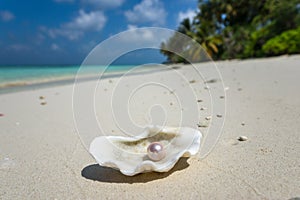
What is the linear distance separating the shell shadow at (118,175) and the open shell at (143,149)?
0.07m

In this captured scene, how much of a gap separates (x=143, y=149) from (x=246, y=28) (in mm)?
24801

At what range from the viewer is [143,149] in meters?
1.50

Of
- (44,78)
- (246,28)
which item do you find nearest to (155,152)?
(44,78)

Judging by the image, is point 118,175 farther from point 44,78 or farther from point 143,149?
point 44,78

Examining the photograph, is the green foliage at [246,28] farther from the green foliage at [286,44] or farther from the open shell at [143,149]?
the open shell at [143,149]

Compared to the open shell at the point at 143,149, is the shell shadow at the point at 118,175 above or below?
below

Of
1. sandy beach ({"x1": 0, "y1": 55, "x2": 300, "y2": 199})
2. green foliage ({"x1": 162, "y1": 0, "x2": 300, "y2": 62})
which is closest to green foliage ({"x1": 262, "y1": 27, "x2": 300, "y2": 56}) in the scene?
green foliage ({"x1": 162, "y1": 0, "x2": 300, "y2": 62})

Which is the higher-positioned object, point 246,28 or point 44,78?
point 246,28

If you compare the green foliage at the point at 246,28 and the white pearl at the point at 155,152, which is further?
the green foliage at the point at 246,28

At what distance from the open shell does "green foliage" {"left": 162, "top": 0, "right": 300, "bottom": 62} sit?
54.1 ft

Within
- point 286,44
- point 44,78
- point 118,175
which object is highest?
point 286,44

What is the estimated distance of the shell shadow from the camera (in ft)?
4.17

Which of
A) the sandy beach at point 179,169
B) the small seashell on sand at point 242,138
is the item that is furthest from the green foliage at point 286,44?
the small seashell on sand at point 242,138

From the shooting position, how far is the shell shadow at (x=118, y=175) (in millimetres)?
1270
